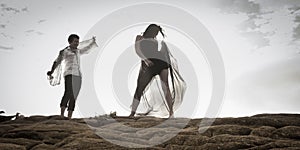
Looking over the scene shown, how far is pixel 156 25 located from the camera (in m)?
7.75

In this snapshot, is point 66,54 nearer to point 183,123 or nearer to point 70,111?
→ point 70,111

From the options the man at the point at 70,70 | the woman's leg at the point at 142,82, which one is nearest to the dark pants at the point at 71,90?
the man at the point at 70,70

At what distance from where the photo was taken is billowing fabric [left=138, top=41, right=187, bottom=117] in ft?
24.5

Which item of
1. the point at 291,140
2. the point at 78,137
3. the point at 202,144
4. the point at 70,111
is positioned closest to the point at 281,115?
the point at 291,140

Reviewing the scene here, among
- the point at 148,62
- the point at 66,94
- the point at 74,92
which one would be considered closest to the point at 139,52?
the point at 148,62

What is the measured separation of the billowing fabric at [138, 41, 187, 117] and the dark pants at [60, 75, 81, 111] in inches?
61.4

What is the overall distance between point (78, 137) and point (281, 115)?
3.05 metres

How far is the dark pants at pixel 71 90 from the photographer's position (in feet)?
26.2

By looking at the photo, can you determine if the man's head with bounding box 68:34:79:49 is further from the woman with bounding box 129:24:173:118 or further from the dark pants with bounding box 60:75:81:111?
the woman with bounding box 129:24:173:118

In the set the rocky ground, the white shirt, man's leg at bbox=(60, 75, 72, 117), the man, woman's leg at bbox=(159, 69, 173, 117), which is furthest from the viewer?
the white shirt

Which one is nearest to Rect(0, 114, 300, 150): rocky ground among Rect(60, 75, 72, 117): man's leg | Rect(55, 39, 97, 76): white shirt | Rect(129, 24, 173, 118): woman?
Rect(129, 24, 173, 118): woman

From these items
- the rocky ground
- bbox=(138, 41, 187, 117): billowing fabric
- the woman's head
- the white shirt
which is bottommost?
the rocky ground

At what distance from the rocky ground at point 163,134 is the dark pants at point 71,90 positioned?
91.7 inches

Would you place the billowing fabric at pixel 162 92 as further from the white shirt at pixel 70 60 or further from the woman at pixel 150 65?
the white shirt at pixel 70 60
